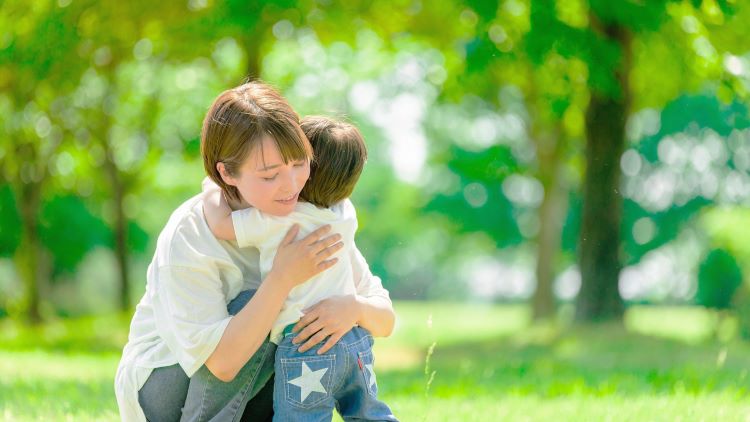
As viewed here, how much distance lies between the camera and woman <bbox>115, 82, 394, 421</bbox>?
314 centimetres

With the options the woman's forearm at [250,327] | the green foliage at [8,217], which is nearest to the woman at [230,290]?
the woman's forearm at [250,327]

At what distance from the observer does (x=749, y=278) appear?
1388 centimetres

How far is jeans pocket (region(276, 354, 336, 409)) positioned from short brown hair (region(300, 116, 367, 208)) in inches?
22.8

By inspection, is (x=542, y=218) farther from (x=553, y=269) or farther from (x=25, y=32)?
(x=25, y=32)

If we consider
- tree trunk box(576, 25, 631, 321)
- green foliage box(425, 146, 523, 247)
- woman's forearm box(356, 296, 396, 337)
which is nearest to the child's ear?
woman's forearm box(356, 296, 396, 337)

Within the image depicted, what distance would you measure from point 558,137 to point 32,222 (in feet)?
37.5

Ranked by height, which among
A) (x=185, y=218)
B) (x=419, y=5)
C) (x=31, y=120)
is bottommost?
(x=185, y=218)

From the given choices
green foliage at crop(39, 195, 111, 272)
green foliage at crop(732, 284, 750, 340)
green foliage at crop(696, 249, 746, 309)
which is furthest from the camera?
green foliage at crop(39, 195, 111, 272)

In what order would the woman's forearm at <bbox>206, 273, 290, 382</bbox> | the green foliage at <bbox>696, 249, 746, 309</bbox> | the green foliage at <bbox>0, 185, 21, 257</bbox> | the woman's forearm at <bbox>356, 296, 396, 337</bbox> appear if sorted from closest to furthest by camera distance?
the woman's forearm at <bbox>206, 273, 290, 382</bbox> < the woman's forearm at <bbox>356, 296, 396, 337</bbox> < the green foliage at <bbox>696, 249, 746, 309</bbox> < the green foliage at <bbox>0, 185, 21, 257</bbox>

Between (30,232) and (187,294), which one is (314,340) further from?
(30,232)

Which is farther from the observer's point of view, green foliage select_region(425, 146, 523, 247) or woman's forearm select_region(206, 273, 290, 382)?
green foliage select_region(425, 146, 523, 247)

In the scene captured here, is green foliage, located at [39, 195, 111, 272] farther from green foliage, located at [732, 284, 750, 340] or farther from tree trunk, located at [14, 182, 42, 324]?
green foliage, located at [732, 284, 750, 340]

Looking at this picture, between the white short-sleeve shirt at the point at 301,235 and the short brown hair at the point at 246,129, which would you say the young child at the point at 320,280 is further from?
the short brown hair at the point at 246,129

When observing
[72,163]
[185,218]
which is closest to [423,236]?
[72,163]
